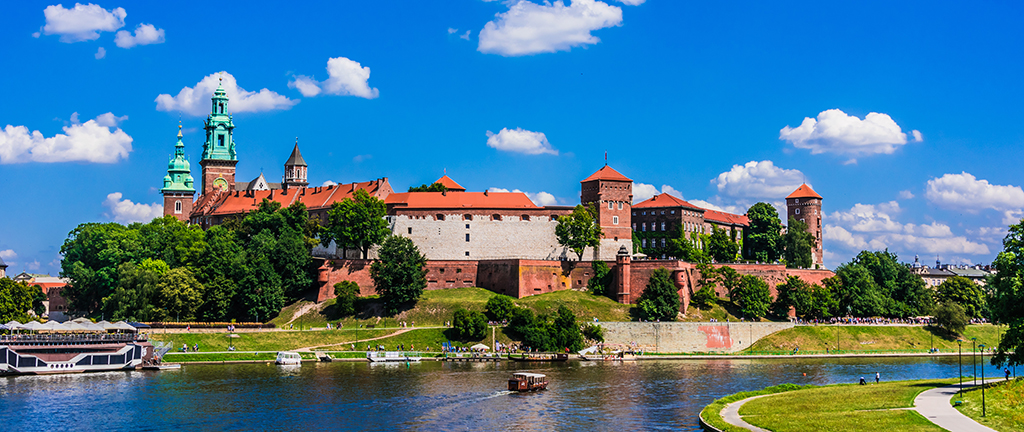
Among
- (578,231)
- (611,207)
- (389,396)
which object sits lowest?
(389,396)

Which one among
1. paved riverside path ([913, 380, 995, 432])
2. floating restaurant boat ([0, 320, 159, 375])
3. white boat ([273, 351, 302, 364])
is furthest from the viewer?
white boat ([273, 351, 302, 364])

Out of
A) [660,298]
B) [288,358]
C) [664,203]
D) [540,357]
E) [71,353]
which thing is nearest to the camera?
Answer: [71,353]

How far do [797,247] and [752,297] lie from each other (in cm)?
2619

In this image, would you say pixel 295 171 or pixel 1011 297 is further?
pixel 295 171

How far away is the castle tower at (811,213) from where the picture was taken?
413ft

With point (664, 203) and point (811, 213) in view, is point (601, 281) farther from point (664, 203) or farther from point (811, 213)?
point (811, 213)

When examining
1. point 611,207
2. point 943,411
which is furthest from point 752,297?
point 943,411

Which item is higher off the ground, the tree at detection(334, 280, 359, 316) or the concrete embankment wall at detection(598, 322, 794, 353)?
the tree at detection(334, 280, 359, 316)

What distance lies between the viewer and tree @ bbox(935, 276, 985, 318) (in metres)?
105

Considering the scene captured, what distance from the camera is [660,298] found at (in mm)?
87125

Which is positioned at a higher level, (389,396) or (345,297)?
(345,297)

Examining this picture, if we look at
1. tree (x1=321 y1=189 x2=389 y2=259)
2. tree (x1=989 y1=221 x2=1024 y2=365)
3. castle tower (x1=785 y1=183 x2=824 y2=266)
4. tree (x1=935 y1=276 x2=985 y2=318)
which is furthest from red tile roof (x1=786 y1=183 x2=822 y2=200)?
tree (x1=989 y1=221 x2=1024 y2=365)

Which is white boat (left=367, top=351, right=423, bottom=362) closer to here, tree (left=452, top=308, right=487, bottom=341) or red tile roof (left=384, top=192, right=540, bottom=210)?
tree (left=452, top=308, right=487, bottom=341)

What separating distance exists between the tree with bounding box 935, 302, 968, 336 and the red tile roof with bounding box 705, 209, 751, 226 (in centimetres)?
3366
